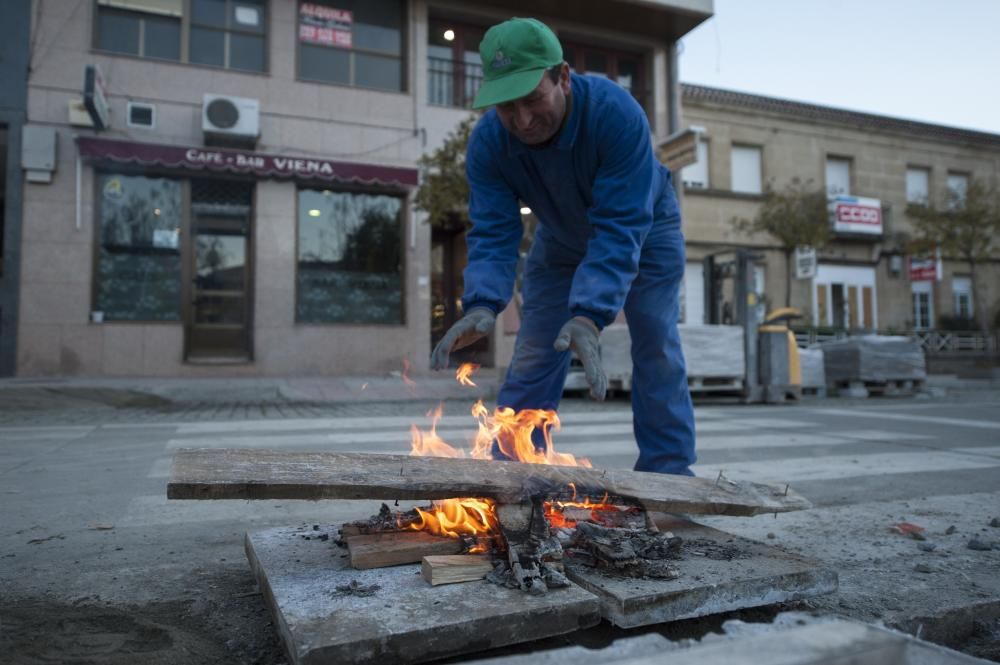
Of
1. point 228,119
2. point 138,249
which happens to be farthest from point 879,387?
point 138,249

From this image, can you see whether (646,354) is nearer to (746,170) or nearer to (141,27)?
(141,27)

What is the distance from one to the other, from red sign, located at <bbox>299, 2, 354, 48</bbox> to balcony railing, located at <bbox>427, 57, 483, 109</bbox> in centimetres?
163

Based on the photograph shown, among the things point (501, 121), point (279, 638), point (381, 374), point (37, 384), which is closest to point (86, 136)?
point (37, 384)

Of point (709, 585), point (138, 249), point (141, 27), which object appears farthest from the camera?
point (141, 27)

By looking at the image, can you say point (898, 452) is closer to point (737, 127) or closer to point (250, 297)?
point (250, 297)

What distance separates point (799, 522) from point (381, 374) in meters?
9.83

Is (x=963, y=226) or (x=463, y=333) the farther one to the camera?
(x=963, y=226)

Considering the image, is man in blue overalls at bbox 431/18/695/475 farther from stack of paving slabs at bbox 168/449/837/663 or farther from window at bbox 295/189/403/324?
window at bbox 295/189/403/324

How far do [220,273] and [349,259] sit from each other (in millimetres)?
2133

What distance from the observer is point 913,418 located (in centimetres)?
735

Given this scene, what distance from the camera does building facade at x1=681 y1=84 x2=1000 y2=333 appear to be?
751 inches

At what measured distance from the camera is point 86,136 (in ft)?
34.2

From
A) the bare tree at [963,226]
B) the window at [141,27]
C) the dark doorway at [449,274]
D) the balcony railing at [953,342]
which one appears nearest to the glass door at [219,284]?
the window at [141,27]

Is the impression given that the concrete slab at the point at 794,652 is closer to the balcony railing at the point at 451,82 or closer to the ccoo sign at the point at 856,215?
the balcony railing at the point at 451,82
